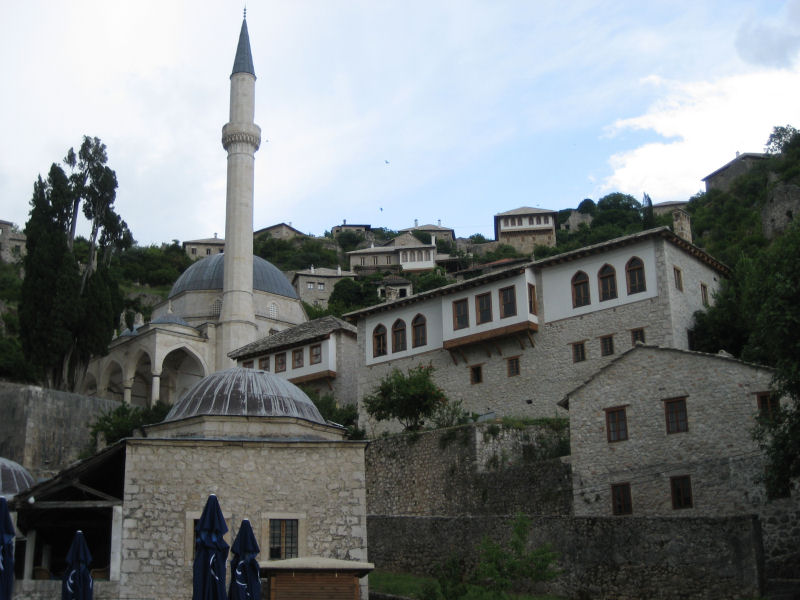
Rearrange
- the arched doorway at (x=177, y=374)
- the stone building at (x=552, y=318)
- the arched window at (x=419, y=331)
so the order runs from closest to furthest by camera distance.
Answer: the stone building at (x=552, y=318) → the arched window at (x=419, y=331) → the arched doorway at (x=177, y=374)

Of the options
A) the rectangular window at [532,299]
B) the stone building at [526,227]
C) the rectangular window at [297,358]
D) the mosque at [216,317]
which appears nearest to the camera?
the rectangular window at [532,299]

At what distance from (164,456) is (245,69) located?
118 feet

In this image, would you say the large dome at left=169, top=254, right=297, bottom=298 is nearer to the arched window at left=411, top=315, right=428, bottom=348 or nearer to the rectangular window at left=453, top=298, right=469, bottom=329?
the arched window at left=411, top=315, right=428, bottom=348

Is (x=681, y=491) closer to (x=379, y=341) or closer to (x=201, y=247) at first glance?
(x=379, y=341)

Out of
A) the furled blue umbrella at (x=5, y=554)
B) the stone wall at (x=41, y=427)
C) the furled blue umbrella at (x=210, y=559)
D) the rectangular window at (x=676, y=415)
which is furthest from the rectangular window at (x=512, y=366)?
the furled blue umbrella at (x=5, y=554)

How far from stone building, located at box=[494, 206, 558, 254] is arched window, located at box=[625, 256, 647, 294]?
6225 centimetres

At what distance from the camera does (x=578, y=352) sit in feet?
101

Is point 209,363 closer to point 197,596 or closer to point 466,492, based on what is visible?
point 466,492

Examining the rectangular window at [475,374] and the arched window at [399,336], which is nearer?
the rectangular window at [475,374]

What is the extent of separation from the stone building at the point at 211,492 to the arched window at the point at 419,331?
14478 millimetres

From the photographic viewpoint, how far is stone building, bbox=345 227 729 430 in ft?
96.9

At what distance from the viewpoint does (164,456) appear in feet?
63.1

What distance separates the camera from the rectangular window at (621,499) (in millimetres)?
22453

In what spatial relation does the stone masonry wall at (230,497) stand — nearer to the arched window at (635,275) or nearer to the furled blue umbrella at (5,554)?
the furled blue umbrella at (5,554)
